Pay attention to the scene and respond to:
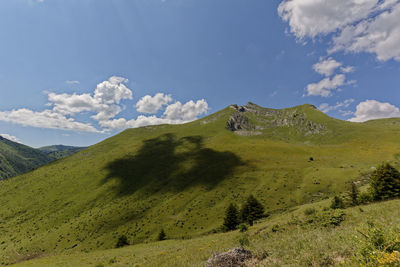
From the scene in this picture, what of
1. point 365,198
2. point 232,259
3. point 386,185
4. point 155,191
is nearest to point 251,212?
point 365,198

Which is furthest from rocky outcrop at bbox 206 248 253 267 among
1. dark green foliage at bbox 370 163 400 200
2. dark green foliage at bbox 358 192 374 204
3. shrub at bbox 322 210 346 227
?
dark green foliage at bbox 370 163 400 200

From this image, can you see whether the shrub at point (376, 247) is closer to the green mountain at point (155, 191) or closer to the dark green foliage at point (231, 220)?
the dark green foliage at point (231, 220)

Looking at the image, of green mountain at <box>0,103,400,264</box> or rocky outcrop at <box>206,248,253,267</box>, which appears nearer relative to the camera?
rocky outcrop at <box>206,248,253,267</box>

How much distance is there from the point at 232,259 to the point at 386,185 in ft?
149

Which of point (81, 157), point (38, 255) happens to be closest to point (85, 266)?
point (38, 255)

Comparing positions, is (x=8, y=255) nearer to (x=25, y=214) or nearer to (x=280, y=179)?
(x=25, y=214)

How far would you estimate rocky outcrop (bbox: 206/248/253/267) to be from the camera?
31.3 ft

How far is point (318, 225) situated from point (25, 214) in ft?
365

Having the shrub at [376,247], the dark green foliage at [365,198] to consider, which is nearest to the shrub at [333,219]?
the shrub at [376,247]

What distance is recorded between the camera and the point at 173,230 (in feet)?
187

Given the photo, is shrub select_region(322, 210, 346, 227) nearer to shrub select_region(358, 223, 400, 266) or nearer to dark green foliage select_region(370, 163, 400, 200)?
shrub select_region(358, 223, 400, 266)

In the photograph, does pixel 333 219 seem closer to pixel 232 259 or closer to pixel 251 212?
pixel 232 259

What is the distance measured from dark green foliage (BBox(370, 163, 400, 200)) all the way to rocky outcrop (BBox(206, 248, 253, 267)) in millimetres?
42004

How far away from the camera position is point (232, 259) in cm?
985
